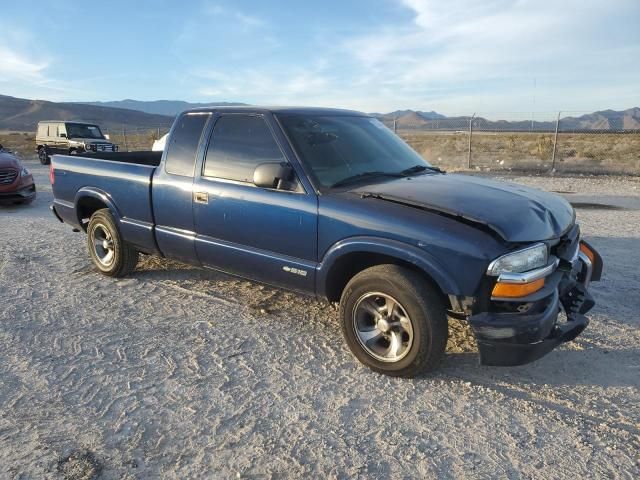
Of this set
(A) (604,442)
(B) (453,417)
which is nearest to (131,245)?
(B) (453,417)

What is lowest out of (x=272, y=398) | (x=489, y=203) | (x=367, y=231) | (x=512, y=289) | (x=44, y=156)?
(x=272, y=398)

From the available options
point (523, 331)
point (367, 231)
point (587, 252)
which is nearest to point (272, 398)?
point (367, 231)

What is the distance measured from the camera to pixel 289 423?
2930 millimetres

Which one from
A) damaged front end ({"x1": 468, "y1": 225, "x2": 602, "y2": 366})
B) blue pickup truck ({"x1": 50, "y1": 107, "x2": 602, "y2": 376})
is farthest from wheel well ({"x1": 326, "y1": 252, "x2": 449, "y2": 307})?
damaged front end ({"x1": 468, "y1": 225, "x2": 602, "y2": 366})

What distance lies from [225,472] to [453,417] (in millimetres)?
1366

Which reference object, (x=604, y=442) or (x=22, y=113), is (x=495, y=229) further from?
(x=22, y=113)

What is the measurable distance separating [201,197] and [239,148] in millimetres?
535

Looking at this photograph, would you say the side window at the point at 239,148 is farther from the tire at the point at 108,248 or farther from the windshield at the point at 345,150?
the tire at the point at 108,248

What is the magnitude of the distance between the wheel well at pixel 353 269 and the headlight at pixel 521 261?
414mm

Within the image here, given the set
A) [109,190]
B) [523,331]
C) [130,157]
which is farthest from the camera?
[130,157]

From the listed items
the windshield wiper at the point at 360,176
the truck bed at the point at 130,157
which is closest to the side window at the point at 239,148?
the windshield wiper at the point at 360,176

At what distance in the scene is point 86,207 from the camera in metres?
5.77

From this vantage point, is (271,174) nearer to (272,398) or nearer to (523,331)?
(272,398)

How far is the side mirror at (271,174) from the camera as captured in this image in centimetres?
362
